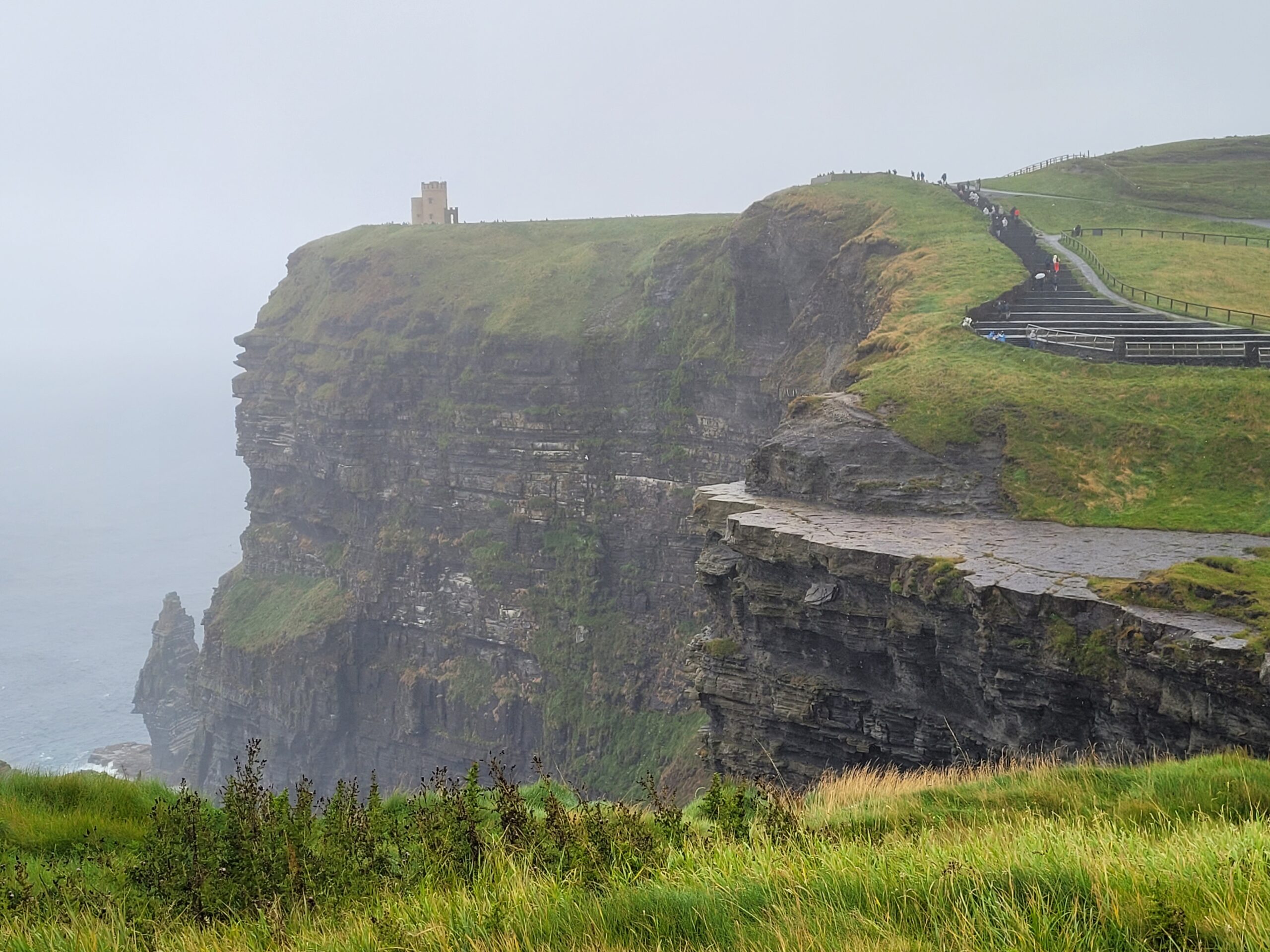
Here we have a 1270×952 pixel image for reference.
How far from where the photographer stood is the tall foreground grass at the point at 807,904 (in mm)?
7445

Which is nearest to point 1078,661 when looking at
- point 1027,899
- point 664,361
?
point 1027,899

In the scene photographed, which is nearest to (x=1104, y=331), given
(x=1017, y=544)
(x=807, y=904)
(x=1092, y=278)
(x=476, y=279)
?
(x=1092, y=278)

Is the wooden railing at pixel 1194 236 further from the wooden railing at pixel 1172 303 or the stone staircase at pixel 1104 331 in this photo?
the stone staircase at pixel 1104 331

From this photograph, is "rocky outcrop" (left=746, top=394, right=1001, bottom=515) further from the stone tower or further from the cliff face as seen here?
the stone tower

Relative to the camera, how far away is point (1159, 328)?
4162cm

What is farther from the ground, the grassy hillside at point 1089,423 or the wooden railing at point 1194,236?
the wooden railing at point 1194,236

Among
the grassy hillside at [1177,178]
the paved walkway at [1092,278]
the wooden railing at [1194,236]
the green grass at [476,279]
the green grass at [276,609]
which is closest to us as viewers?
the paved walkway at [1092,278]

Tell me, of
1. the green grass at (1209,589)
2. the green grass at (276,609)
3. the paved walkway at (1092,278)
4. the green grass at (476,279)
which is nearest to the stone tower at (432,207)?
the green grass at (476,279)

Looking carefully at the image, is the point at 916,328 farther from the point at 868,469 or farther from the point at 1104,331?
the point at 868,469

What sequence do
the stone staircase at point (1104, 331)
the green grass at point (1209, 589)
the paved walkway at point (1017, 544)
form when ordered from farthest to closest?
the stone staircase at point (1104, 331) → the paved walkway at point (1017, 544) → the green grass at point (1209, 589)

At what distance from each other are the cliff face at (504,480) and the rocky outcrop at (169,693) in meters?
7.65

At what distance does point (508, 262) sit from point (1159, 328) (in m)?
69.0

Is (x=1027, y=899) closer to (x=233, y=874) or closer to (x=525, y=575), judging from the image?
(x=233, y=874)

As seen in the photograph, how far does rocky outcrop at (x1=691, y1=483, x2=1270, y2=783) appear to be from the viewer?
2230cm
